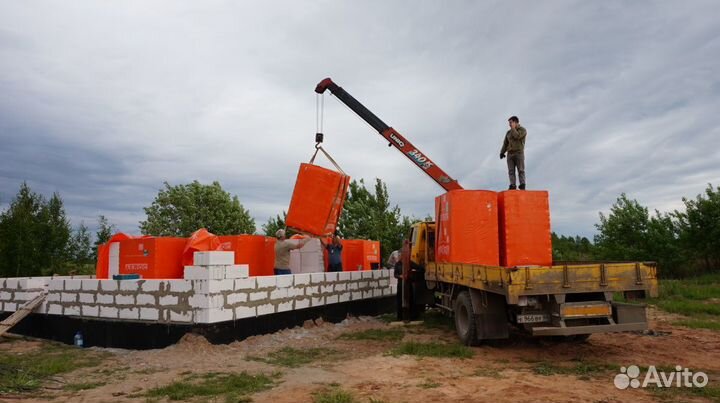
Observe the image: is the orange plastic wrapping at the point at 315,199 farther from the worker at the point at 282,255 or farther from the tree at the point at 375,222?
the tree at the point at 375,222


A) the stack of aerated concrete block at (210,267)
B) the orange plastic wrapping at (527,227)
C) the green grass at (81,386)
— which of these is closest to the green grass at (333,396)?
the green grass at (81,386)

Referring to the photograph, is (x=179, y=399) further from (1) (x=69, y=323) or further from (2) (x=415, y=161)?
(2) (x=415, y=161)

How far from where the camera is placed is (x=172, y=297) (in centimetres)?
773

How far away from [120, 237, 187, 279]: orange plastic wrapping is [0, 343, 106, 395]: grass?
160 cm

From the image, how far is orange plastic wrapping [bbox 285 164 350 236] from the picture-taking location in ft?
33.8

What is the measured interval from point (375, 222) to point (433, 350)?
19.4 m

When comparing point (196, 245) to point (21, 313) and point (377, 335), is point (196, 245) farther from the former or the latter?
point (377, 335)

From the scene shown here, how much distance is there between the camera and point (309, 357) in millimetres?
7488

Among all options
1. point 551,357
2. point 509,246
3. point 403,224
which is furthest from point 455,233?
point 403,224

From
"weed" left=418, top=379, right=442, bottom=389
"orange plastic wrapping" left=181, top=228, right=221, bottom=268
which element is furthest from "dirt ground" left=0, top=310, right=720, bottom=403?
"orange plastic wrapping" left=181, top=228, right=221, bottom=268

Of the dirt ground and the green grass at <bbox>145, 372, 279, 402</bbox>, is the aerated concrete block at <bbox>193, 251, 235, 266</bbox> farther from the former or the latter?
the green grass at <bbox>145, 372, 279, 402</bbox>

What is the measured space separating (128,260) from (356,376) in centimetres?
530

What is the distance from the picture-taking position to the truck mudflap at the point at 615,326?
6625mm

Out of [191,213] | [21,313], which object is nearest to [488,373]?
[21,313]
